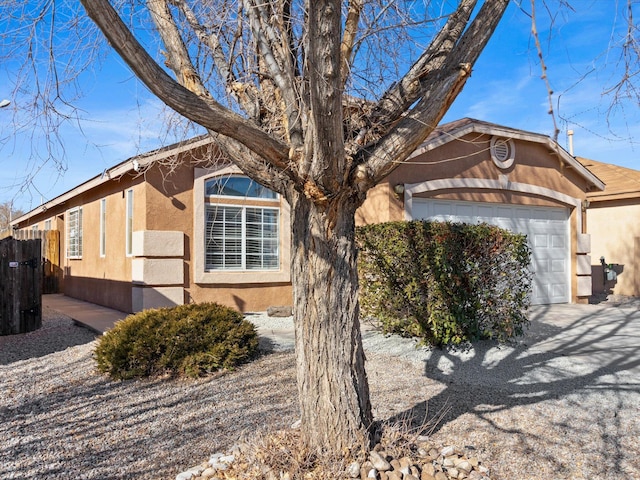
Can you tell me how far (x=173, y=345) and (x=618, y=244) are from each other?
14.6 meters

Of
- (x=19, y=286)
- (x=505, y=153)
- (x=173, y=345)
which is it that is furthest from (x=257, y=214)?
(x=505, y=153)

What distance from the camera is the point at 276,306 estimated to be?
10336 millimetres

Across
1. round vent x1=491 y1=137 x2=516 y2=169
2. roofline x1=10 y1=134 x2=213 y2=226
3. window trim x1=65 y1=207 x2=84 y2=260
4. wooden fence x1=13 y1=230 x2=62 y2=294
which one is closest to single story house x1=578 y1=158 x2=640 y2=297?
round vent x1=491 y1=137 x2=516 y2=169

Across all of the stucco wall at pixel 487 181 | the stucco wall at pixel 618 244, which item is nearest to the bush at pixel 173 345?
the stucco wall at pixel 487 181

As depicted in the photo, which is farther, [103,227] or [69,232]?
[69,232]

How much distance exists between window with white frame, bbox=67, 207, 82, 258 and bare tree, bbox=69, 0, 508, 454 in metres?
11.7

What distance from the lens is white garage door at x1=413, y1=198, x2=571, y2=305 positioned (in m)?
11.3

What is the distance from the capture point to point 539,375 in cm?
588

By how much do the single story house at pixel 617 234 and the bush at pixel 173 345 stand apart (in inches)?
487

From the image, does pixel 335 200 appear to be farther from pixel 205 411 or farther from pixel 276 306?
pixel 276 306

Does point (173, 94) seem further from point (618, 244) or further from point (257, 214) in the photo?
point (618, 244)

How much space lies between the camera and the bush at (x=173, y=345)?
5859 mm

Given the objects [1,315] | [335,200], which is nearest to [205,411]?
[335,200]

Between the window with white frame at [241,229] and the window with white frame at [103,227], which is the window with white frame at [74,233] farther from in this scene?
the window with white frame at [241,229]
